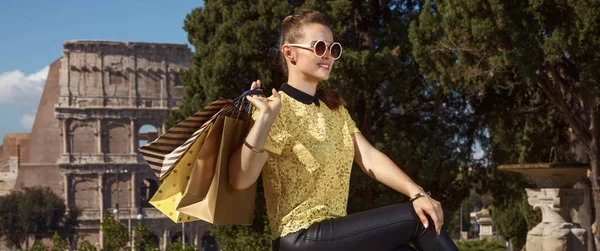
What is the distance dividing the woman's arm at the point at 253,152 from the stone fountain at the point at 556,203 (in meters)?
8.28

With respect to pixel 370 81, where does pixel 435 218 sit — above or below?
below

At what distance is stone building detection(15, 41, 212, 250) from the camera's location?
1821 inches

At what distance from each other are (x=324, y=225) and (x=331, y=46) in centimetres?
64

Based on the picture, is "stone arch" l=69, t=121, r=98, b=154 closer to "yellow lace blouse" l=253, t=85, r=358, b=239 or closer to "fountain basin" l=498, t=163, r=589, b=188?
"fountain basin" l=498, t=163, r=589, b=188

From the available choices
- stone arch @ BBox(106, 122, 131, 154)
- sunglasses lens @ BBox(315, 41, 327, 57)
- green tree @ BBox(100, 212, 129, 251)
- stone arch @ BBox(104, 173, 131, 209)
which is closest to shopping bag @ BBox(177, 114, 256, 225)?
sunglasses lens @ BBox(315, 41, 327, 57)

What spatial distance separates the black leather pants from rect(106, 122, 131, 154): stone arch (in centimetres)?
4650

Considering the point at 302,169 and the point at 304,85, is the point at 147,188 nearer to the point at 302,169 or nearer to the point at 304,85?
the point at 304,85

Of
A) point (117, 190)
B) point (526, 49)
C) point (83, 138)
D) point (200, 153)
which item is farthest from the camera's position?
point (117, 190)

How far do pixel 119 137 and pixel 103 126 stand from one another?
1.18m

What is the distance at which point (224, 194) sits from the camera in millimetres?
2648

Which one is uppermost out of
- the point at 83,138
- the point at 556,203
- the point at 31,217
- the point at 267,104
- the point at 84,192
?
the point at 83,138

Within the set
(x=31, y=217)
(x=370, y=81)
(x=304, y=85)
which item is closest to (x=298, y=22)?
(x=304, y=85)

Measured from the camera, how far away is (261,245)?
1165cm

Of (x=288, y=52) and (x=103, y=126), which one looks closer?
(x=288, y=52)
